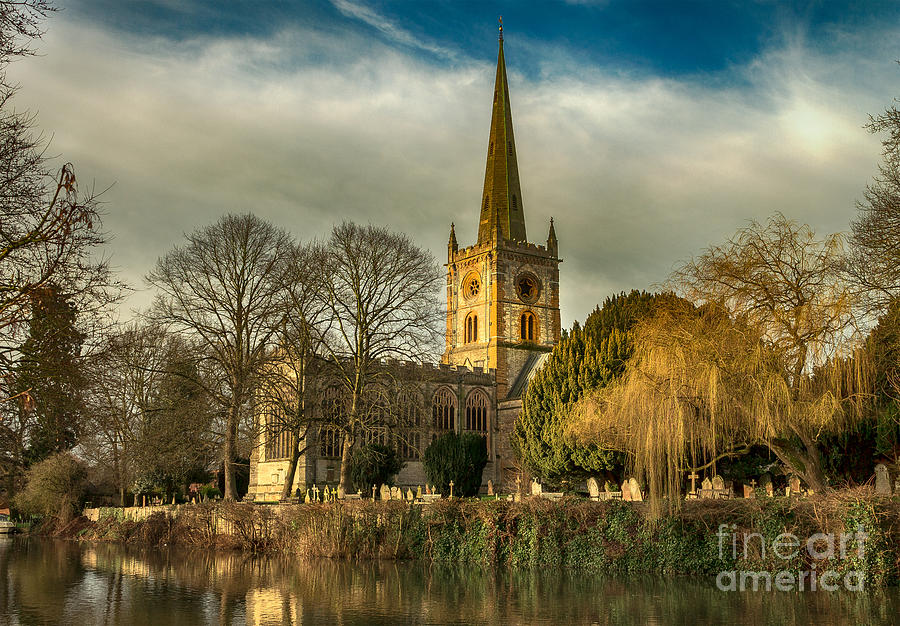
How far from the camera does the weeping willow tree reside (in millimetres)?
17422

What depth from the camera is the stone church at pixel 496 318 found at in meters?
52.0

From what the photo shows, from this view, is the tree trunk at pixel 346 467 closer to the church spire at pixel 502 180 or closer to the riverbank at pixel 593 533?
the riverbank at pixel 593 533

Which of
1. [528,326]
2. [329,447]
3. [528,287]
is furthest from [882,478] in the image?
[528,287]

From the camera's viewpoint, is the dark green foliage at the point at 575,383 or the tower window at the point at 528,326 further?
the tower window at the point at 528,326

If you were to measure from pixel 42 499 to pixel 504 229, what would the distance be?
125ft

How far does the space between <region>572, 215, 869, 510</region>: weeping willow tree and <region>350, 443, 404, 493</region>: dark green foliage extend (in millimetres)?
16205

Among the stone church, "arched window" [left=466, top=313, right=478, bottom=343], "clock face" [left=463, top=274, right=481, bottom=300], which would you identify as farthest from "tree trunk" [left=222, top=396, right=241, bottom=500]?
"clock face" [left=463, top=274, right=481, bottom=300]

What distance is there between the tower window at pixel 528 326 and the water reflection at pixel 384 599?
42.2m

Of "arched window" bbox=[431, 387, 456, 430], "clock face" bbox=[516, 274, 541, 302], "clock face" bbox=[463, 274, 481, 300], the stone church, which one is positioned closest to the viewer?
"arched window" bbox=[431, 387, 456, 430]

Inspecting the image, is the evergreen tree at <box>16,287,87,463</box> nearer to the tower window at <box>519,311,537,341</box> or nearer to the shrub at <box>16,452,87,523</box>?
the shrub at <box>16,452,87,523</box>

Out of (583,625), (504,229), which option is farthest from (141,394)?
(504,229)

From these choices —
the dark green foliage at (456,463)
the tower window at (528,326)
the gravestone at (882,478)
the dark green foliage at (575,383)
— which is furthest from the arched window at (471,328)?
the gravestone at (882,478)

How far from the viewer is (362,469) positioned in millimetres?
35125

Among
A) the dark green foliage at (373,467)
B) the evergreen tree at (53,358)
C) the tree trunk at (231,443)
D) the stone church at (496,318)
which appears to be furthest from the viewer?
the stone church at (496,318)
